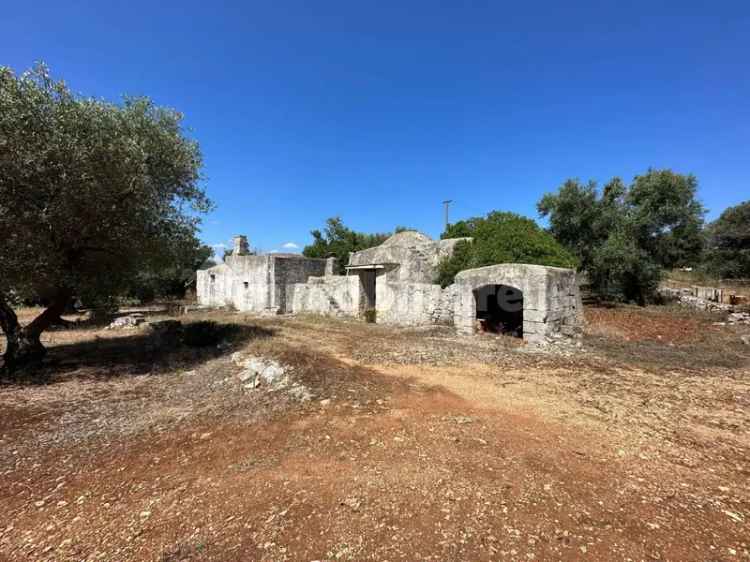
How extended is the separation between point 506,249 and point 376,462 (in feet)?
34.4

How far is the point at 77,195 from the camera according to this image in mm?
6301

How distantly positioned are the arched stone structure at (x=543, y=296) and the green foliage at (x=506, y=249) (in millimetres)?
1873

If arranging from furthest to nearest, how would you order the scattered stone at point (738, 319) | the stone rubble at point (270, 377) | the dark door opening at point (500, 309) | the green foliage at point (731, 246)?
the green foliage at point (731, 246) → the scattered stone at point (738, 319) → the dark door opening at point (500, 309) → the stone rubble at point (270, 377)

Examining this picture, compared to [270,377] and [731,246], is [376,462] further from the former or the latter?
[731,246]

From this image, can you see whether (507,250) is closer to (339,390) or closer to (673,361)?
(673,361)

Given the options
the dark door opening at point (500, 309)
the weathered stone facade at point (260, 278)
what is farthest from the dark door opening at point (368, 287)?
the dark door opening at point (500, 309)

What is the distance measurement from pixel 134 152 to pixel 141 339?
6.68 metres

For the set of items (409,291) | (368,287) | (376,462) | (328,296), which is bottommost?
(376,462)

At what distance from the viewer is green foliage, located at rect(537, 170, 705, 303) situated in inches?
673

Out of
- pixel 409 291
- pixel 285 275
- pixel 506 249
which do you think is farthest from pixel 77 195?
pixel 285 275

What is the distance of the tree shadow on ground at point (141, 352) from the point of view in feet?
23.5

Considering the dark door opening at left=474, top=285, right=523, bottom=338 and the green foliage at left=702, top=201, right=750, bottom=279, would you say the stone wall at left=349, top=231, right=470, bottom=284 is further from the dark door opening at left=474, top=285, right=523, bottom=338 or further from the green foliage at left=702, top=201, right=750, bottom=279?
the green foliage at left=702, top=201, right=750, bottom=279

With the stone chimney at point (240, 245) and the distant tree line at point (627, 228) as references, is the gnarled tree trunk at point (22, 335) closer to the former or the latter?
the distant tree line at point (627, 228)

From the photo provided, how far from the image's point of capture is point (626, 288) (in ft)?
60.4
